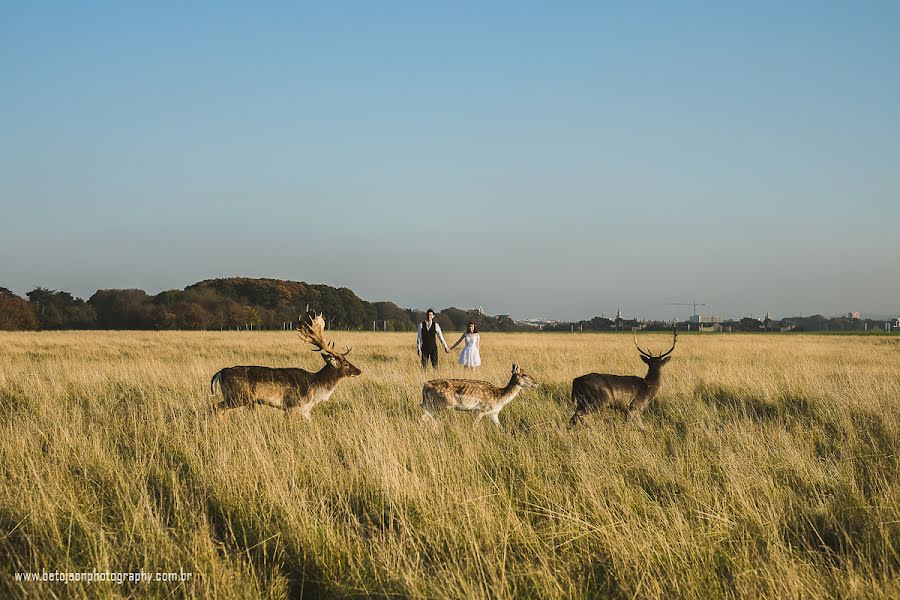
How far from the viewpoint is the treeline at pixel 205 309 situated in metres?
69.8

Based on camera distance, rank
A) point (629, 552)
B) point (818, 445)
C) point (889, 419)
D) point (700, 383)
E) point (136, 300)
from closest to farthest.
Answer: point (629, 552)
point (818, 445)
point (889, 419)
point (700, 383)
point (136, 300)

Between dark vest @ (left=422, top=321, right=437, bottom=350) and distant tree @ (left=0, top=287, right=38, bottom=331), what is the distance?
55860 mm

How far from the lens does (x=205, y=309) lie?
252 feet

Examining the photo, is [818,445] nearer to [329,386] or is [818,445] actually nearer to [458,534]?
[458,534]

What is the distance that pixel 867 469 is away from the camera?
6.45 metres

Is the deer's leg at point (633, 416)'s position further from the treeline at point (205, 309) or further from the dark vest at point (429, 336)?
the treeline at point (205, 309)

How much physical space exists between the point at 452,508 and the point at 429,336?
11.1 metres

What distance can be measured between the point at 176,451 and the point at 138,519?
2.27 metres

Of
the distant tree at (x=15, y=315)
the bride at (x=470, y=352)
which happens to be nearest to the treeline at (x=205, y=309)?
the distant tree at (x=15, y=315)

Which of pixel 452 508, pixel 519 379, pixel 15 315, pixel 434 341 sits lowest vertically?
pixel 452 508

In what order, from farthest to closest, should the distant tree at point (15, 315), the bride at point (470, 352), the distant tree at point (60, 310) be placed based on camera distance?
the distant tree at point (60, 310), the distant tree at point (15, 315), the bride at point (470, 352)

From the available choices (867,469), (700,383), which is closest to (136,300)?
(700,383)

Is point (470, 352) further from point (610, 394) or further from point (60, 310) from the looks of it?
point (60, 310)

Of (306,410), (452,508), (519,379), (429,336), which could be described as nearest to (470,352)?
(429,336)
